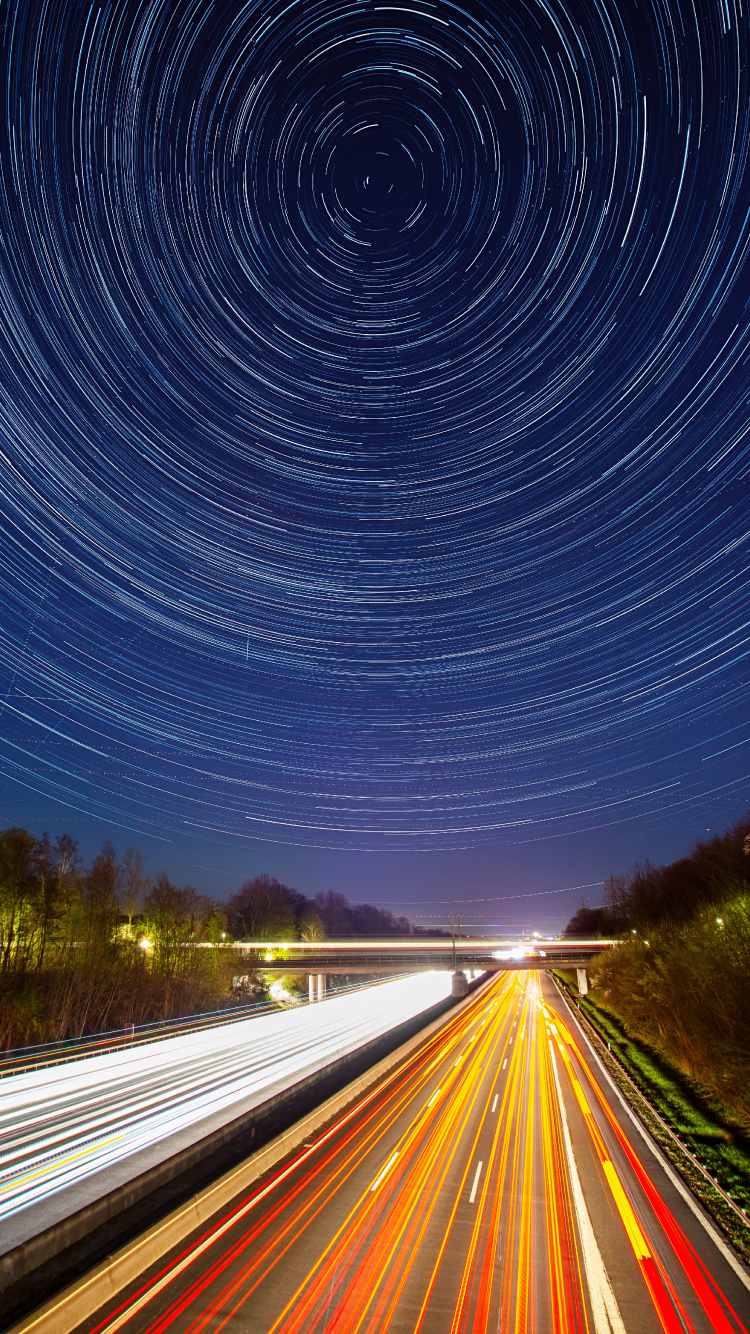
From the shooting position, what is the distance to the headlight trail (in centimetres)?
1466

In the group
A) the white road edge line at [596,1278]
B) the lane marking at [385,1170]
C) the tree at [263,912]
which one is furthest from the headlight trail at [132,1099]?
the tree at [263,912]

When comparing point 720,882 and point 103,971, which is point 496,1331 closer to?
point 720,882

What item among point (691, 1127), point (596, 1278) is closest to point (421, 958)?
point (691, 1127)

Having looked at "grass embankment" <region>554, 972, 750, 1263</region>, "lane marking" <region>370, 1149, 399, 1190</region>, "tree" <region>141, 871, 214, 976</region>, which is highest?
"tree" <region>141, 871, 214, 976</region>

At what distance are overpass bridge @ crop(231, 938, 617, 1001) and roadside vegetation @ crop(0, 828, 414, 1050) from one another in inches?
323

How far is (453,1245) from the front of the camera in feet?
39.2

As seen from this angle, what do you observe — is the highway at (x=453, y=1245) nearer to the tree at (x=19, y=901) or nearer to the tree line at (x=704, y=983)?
the tree line at (x=704, y=983)

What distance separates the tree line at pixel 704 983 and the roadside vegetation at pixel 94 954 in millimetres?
45150

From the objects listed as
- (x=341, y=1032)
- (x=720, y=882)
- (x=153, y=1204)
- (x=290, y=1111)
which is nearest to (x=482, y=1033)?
(x=341, y=1032)

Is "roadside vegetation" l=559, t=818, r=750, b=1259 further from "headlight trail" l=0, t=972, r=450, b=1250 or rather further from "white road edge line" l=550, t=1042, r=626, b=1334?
"headlight trail" l=0, t=972, r=450, b=1250

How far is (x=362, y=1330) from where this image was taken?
941cm

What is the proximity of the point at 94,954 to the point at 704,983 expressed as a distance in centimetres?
5929

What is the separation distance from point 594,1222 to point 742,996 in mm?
12149

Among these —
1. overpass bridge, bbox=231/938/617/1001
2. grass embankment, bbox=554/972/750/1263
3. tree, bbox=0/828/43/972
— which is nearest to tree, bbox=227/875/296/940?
overpass bridge, bbox=231/938/617/1001
